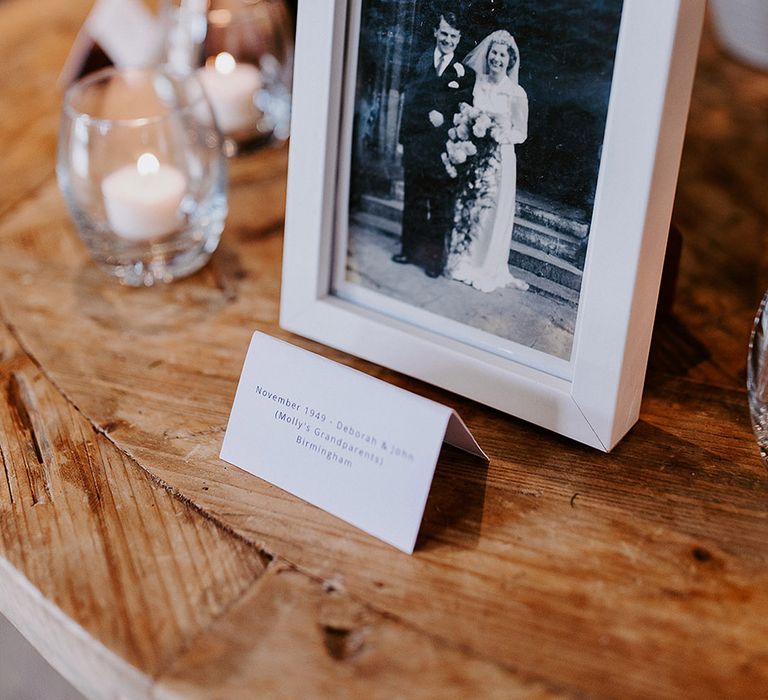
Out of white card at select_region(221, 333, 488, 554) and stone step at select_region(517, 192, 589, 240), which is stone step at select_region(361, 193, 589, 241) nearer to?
stone step at select_region(517, 192, 589, 240)

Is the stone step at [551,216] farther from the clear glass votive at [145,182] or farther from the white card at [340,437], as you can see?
the clear glass votive at [145,182]

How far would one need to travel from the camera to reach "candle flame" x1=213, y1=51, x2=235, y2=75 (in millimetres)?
835

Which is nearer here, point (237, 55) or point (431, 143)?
point (431, 143)

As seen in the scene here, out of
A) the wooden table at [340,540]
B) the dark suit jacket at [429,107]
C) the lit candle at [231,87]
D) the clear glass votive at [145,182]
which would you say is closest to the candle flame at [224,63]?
the lit candle at [231,87]

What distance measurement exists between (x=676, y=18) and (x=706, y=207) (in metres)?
0.42

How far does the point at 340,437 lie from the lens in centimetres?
49

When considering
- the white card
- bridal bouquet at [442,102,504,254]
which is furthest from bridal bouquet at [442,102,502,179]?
the white card

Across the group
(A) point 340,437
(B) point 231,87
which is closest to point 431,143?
(A) point 340,437

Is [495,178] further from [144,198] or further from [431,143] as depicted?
[144,198]

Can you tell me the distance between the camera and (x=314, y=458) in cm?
50

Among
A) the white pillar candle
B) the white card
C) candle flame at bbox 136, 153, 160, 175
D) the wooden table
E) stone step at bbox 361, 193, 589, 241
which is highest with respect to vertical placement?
stone step at bbox 361, 193, 589, 241

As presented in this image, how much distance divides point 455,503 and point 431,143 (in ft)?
0.69

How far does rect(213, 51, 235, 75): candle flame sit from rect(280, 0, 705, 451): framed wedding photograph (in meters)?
0.31

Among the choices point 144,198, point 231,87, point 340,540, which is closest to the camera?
point 340,540
